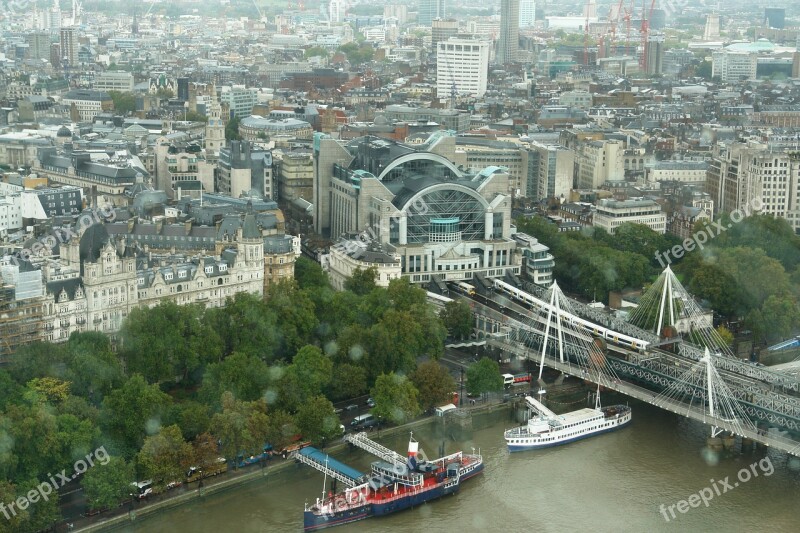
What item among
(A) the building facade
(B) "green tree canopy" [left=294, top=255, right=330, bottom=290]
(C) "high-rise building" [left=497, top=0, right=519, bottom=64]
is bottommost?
(B) "green tree canopy" [left=294, top=255, right=330, bottom=290]

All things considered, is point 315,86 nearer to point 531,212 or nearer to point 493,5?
point 531,212

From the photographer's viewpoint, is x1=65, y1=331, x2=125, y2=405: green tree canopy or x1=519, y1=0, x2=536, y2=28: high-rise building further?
x1=519, y1=0, x2=536, y2=28: high-rise building

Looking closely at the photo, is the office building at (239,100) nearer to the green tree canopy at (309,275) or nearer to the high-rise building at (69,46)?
the high-rise building at (69,46)

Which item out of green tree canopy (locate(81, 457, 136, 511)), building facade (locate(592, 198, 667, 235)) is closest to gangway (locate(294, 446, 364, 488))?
green tree canopy (locate(81, 457, 136, 511))

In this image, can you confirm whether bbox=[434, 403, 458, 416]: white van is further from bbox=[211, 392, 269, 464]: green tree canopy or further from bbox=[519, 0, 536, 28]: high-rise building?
bbox=[519, 0, 536, 28]: high-rise building

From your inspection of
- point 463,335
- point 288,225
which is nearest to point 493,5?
point 288,225

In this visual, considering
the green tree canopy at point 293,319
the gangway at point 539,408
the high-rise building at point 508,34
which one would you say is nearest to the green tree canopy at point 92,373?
the green tree canopy at point 293,319

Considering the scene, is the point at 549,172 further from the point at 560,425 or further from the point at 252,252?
the point at 560,425
